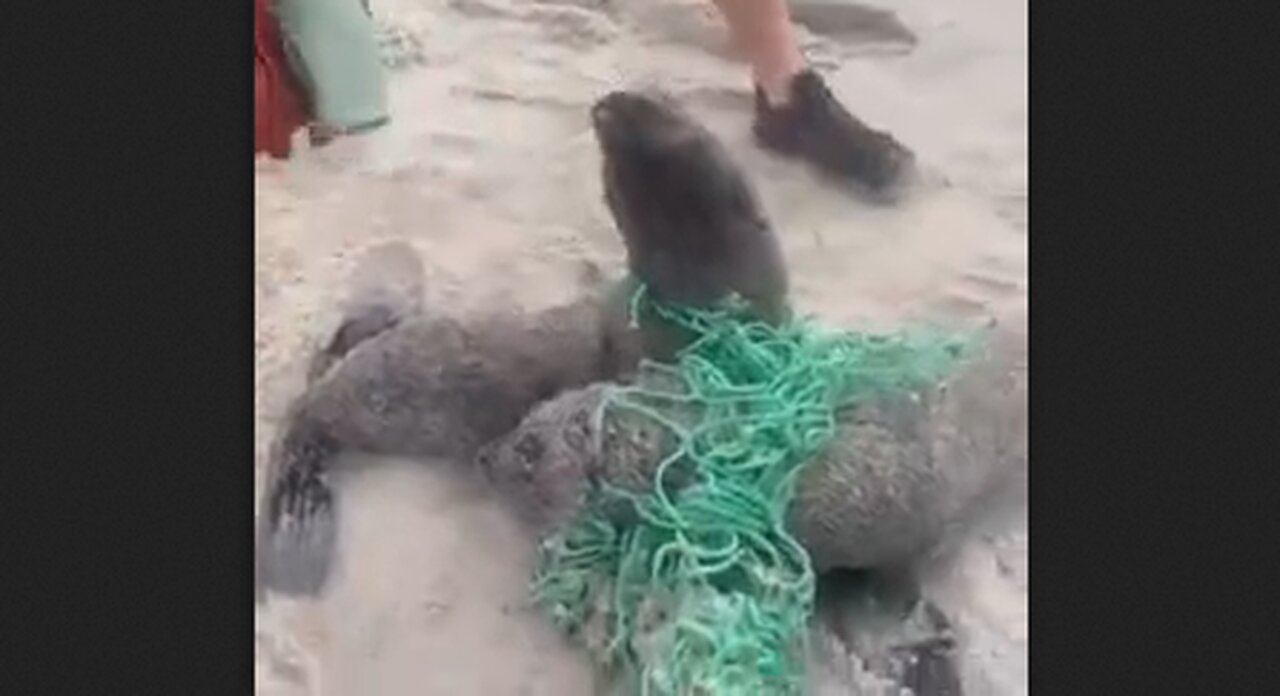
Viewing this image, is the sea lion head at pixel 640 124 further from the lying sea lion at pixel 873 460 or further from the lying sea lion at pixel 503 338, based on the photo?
the lying sea lion at pixel 873 460

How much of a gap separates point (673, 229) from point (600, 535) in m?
0.15

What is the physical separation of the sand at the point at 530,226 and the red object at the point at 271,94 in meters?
0.01

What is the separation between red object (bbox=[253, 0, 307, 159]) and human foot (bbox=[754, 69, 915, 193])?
0.78 ft

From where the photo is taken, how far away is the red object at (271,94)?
130 cm

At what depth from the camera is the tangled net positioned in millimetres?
1220

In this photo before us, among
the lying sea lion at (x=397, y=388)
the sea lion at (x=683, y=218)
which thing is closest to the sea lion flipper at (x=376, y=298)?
the lying sea lion at (x=397, y=388)

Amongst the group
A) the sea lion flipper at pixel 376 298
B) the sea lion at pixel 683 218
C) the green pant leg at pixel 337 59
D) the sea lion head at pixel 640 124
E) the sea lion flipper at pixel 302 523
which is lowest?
the sea lion flipper at pixel 302 523

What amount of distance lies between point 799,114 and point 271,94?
27 centimetres

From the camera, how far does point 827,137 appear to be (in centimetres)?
126

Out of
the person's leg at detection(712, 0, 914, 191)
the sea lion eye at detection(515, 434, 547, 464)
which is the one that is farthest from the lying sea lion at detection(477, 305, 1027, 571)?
the person's leg at detection(712, 0, 914, 191)

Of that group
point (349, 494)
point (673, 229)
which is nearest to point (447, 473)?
point (349, 494)

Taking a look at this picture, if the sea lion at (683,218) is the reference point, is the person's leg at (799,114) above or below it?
above

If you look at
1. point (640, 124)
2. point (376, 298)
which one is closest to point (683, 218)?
point (640, 124)

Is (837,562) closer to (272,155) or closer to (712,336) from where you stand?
(712,336)
